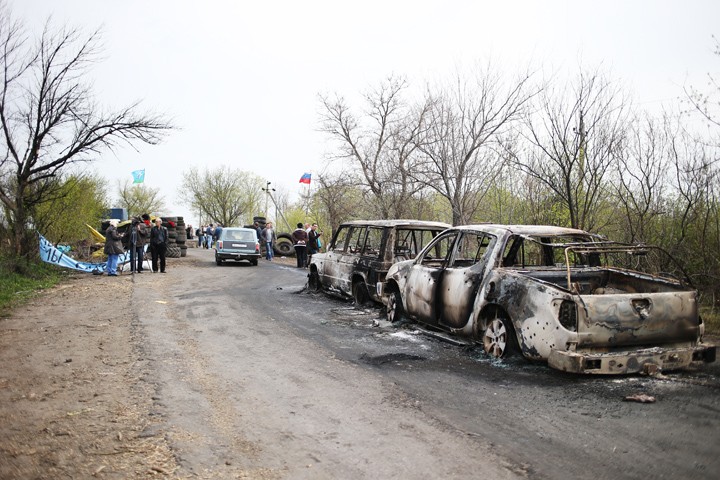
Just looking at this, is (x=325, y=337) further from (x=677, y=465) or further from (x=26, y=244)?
(x=26, y=244)

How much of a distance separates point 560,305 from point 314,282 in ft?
25.9

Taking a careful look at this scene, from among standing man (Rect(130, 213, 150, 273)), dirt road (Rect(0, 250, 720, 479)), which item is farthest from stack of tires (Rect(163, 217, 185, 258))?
dirt road (Rect(0, 250, 720, 479))

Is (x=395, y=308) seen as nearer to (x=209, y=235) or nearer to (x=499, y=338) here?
(x=499, y=338)

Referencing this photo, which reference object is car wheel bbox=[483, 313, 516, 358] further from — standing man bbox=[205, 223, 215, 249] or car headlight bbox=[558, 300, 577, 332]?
standing man bbox=[205, 223, 215, 249]

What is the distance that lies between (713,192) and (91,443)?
1087 cm

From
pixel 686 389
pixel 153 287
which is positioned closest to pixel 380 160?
pixel 153 287

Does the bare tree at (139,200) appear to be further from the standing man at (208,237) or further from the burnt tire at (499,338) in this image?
the burnt tire at (499,338)

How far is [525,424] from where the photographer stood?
409 centimetres

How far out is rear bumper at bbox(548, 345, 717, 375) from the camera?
498cm

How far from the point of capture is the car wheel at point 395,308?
27.7 feet

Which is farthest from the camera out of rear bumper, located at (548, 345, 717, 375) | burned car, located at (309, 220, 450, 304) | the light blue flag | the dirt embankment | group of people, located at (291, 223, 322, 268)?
the light blue flag

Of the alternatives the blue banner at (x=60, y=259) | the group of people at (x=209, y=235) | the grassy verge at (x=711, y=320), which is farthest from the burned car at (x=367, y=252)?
the group of people at (x=209, y=235)

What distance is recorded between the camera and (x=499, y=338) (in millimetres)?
6020

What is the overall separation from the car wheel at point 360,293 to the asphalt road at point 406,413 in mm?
2500
